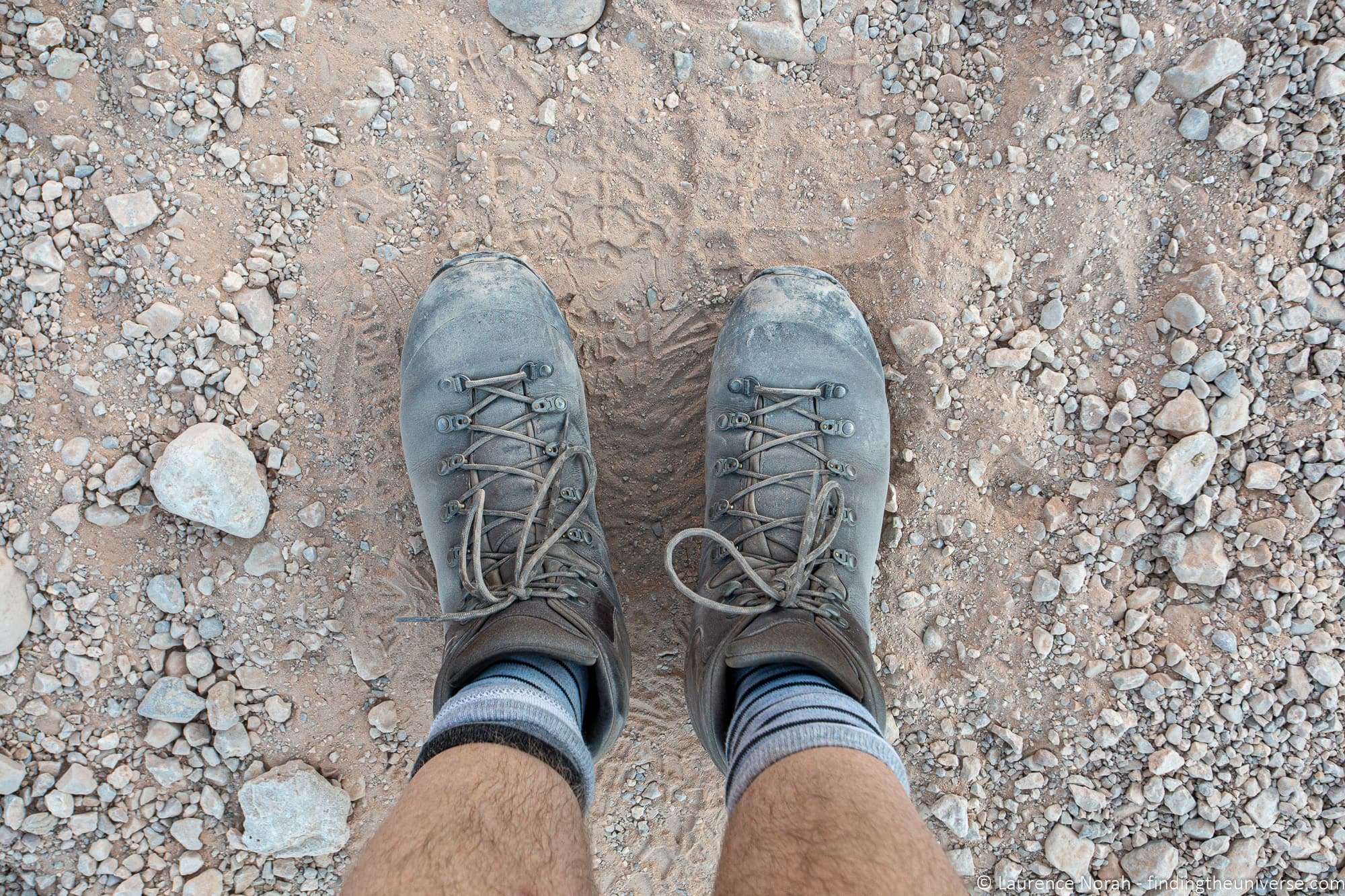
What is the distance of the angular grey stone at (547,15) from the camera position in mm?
1927

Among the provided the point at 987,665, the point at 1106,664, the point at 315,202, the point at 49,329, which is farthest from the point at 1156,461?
the point at 49,329

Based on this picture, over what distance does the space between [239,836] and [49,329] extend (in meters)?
1.33

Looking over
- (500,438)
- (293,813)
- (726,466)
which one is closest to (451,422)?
(500,438)

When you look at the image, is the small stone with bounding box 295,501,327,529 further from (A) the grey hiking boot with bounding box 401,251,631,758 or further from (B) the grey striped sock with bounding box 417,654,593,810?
(B) the grey striped sock with bounding box 417,654,593,810

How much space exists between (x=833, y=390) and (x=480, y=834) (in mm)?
1263

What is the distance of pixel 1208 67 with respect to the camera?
1.83 metres

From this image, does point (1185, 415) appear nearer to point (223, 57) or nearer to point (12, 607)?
point (223, 57)

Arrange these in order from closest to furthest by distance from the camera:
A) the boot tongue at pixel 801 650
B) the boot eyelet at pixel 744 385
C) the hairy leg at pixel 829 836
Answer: the hairy leg at pixel 829 836 < the boot tongue at pixel 801 650 < the boot eyelet at pixel 744 385

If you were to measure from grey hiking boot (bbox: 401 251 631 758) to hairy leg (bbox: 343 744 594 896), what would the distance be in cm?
48

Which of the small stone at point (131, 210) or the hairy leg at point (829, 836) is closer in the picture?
the hairy leg at point (829, 836)

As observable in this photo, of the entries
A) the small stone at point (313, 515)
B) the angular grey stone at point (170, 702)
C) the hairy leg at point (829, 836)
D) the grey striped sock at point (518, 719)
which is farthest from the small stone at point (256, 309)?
the hairy leg at point (829, 836)

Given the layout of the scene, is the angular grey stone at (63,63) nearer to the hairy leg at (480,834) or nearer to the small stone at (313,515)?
the small stone at (313,515)

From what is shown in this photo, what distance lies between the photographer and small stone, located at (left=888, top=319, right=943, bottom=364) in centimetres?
196

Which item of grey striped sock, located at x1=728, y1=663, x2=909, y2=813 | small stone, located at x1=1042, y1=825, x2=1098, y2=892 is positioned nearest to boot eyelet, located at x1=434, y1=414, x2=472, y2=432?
grey striped sock, located at x1=728, y1=663, x2=909, y2=813
